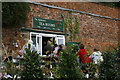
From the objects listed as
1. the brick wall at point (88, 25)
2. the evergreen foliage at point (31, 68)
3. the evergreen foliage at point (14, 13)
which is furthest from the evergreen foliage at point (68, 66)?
the brick wall at point (88, 25)

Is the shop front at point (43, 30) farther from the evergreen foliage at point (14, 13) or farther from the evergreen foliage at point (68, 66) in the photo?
the evergreen foliage at point (68, 66)

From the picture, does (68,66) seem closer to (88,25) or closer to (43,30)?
(43,30)

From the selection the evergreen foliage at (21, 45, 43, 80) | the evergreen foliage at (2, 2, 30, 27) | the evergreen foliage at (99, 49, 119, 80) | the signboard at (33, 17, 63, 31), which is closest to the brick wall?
the signboard at (33, 17, 63, 31)

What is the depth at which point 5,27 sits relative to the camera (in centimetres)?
877

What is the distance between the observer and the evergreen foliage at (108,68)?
326cm

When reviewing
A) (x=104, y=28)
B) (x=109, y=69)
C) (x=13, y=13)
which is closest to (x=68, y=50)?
(x=109, y=69)

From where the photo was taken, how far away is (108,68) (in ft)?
10.9

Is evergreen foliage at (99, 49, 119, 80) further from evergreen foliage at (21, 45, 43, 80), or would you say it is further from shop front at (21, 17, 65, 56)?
shop front at (21, 17, 65, 56)

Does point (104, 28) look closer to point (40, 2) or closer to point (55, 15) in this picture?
point (55, 15)

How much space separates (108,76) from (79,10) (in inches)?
356

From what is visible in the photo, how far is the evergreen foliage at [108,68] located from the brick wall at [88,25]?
6118mm

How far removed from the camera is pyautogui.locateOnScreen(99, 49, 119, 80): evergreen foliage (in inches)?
128

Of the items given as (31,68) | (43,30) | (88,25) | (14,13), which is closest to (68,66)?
(31,68)

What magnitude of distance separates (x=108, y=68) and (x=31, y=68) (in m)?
1.28
